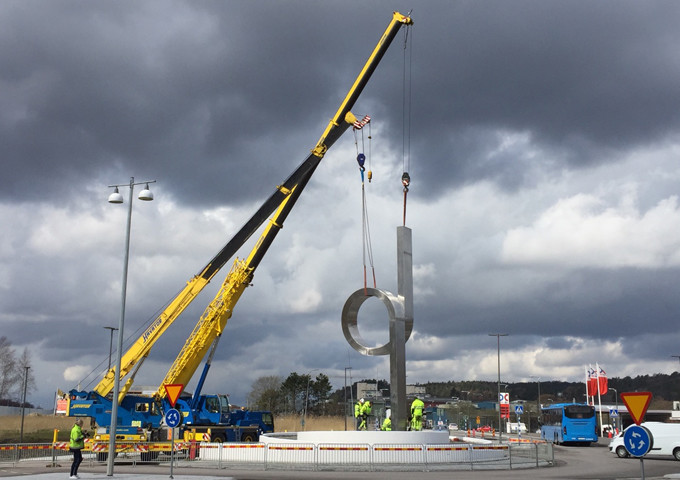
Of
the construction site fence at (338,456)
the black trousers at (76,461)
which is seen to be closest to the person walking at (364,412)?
the construction site fence at (338,456)

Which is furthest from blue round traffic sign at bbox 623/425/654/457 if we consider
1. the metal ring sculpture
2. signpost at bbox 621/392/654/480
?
the metal ring sculpture

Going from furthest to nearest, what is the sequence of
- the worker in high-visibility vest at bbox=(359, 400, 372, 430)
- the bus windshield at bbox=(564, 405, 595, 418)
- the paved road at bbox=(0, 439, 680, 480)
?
the bus windshield at bbox=(564, 405, 595, 418), the worker in high-visibility vest at bbox=(359, 400, 372, 430), the paved road at bbox=(0, 439, 680, 480)

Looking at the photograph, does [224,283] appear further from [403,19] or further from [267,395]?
[267,395]

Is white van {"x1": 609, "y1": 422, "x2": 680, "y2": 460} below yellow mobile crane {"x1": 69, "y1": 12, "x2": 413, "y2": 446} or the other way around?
below

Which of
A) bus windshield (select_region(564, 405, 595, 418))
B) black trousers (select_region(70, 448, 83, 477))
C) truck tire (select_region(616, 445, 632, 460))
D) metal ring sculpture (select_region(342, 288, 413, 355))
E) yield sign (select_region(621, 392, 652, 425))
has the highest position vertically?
metal ring sculpture (select_region(342, 288, 413, 355))

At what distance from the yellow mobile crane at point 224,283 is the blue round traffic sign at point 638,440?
27.1 m

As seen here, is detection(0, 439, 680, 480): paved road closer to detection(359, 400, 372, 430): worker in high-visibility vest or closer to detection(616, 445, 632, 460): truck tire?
detection(616, 445, 632, 460): truck tire

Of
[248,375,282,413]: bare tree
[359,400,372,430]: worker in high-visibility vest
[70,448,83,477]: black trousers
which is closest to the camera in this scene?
[70,448,83,477]: black trousers

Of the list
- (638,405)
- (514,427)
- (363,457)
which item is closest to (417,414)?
(363,457)

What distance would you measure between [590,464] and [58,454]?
2808cm

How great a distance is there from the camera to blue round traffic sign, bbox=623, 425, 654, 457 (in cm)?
1274

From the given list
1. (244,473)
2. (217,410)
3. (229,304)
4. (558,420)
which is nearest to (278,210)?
(229,304)

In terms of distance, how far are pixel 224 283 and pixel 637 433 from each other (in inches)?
1103

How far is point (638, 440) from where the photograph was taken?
12.9 m
